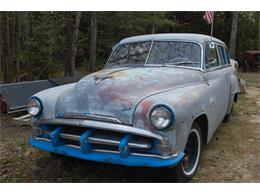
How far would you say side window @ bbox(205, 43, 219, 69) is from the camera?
4920 mm

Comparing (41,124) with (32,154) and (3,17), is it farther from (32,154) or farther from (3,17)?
(3,17)

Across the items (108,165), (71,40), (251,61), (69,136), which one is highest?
(71,40)

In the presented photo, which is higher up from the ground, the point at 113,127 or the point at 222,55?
the point at 222,55

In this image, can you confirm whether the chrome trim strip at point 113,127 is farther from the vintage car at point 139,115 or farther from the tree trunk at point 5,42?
the tree trunk at point 5,42

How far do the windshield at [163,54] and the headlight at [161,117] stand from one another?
1.62 m

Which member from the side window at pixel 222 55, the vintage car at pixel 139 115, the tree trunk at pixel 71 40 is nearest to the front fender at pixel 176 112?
the vintage car at pixel 139 115

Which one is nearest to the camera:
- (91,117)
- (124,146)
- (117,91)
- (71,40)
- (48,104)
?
(124,146)

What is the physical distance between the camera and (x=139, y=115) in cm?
324

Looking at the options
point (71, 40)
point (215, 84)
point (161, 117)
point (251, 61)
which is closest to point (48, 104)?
point (161, 117)

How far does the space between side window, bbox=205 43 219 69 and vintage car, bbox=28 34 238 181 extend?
17cm

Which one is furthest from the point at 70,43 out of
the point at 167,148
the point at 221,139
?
the point at 167,148

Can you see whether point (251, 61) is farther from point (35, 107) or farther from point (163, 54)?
point (35, 107)

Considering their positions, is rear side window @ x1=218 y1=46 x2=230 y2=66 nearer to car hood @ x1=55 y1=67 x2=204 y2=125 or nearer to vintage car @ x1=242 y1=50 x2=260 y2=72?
car hood @ x1=55 y1=67 x2=204 y2=125

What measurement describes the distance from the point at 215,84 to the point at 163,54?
0.91m
